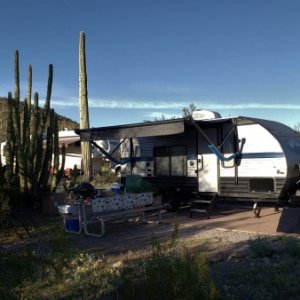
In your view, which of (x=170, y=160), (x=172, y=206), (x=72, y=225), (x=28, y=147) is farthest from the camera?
(x=170, y=160)

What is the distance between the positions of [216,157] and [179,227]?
8.33 feet

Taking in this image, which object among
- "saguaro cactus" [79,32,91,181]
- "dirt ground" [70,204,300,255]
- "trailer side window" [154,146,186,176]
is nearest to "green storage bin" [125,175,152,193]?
"dirt ground" [70,204,300,255]

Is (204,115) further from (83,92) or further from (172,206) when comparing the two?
(83,92)

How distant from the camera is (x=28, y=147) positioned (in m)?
11.6

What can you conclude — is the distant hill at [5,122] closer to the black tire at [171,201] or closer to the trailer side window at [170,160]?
the trailer side window at [170,160]

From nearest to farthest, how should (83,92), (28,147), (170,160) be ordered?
(28,147) → (170,160) → (83,92)

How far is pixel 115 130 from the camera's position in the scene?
1211 cm

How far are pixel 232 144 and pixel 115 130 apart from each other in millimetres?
3097

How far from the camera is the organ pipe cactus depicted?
37.7ft

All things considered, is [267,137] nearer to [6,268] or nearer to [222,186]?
[222,186]

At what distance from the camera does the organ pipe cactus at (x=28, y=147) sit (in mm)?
11500

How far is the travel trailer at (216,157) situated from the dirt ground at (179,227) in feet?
2.03

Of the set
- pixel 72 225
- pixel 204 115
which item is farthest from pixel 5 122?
pixel 72 225

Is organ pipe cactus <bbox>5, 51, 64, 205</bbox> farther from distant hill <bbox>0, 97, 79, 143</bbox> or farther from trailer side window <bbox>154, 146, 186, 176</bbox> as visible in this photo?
distant hill <bbox>0, 97, 79, 143</bbox>
